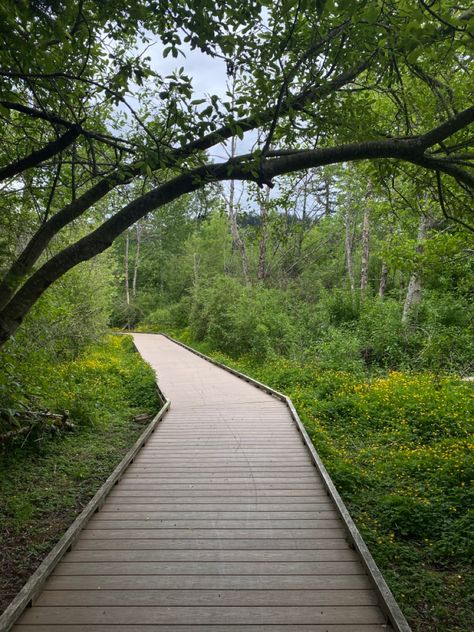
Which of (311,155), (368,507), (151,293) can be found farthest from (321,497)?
(151,293)

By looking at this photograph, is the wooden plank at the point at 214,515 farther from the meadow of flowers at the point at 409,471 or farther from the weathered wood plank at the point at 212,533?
the meadow of flowers at the point at 409,471

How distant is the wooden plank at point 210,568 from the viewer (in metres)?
3.21

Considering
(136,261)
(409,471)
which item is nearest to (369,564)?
(409,471)

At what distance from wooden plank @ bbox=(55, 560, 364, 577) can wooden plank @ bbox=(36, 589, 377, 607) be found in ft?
0.71

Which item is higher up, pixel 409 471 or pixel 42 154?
pixel 42 154

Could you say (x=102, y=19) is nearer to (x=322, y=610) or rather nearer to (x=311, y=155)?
(x=311, y=155)

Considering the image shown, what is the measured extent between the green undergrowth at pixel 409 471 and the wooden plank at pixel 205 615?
3.04 feet

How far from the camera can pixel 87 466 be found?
638cm

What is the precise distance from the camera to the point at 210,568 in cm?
328

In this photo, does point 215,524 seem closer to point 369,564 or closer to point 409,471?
point 369,564

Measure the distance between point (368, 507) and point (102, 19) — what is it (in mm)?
5561

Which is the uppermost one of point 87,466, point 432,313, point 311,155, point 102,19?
point 102,19

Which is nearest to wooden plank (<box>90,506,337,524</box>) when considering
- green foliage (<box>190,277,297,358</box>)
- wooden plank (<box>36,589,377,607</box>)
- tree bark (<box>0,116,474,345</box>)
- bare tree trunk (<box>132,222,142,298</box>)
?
wooden plank (<box>36,589,377,607</box>)

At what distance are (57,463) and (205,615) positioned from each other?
4.42 m
